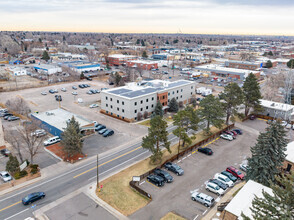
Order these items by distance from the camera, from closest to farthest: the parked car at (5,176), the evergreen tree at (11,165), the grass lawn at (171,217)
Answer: the grass lawn at (171,217) → the parked car at (5,176) → the evergreen tree at (11,165)

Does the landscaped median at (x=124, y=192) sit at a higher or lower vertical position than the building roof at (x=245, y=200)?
lower

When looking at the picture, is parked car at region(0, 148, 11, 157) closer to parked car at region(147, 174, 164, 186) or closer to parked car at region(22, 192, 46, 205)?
parked car at region(22, 192, 46, 205)

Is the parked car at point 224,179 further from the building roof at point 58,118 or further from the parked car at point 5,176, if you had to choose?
the parked car at point 5,176

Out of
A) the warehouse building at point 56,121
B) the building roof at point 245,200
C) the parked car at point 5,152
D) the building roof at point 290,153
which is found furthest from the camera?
the warehouse building at point 56,121

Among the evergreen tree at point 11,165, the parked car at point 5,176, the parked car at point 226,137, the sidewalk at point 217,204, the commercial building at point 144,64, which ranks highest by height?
the commercial building at point 144,64

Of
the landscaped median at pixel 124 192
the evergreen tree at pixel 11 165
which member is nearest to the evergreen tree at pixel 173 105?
the landscaped median at pixel 124 192

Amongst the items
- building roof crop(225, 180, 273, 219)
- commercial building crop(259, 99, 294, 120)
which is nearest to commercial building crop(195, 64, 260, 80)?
commercial building crop(259, 99, 294, 120)
